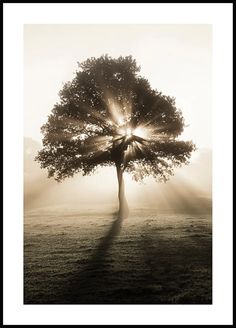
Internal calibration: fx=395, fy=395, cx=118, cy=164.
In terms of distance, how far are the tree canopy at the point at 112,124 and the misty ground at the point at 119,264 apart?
37.5 ft

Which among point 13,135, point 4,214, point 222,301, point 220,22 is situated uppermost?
point 220,22

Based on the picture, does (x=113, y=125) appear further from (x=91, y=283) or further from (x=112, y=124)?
(x=91, y=283)

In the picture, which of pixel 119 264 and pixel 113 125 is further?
pixel 113 125

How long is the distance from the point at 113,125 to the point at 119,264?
2483 cm

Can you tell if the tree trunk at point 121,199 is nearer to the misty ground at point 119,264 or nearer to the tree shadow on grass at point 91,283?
Answer: the misty ground at point 119,264

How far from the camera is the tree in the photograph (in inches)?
1682

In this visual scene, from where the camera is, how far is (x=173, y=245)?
27297 mm

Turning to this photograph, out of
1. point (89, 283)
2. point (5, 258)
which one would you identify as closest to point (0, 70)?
point (5, 258)

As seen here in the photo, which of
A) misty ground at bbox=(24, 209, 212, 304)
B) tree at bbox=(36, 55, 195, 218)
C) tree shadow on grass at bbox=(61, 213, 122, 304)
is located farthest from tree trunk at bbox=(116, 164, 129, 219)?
tree shadow on grass at bbox=(61, 213, 122, 304)

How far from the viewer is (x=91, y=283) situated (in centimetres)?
2052

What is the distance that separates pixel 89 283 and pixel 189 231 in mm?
13680

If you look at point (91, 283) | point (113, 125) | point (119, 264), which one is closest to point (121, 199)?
point (113, 125)

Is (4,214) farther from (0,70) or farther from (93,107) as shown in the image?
(93,107)

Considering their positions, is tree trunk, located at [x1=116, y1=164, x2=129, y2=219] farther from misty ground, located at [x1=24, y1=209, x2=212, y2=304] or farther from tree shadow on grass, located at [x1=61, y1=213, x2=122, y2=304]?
tree shadow on grass, located at [x1=61, y1=213, x2=122, y2=304]
